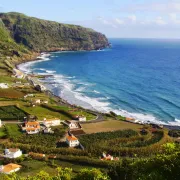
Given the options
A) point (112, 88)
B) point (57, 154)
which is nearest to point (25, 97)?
point (112, 88)

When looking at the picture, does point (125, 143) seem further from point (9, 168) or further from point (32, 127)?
point (9, 168)

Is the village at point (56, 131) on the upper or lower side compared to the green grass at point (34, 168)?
upper

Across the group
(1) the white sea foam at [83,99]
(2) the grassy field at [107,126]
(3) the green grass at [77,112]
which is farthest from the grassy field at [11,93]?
(2) the grassy field at [107,126]

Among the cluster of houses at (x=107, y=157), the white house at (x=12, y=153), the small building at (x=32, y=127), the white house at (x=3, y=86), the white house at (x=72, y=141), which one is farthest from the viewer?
the white house at (x=3, y=86)

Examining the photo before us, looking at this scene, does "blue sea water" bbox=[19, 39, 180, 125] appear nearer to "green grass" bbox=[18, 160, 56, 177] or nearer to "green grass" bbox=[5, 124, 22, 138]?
"green grass" bbox=[5, 124, 22, 138]

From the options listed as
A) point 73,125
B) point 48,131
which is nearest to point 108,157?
point 48,131

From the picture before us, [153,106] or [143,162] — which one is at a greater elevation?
[143,162]

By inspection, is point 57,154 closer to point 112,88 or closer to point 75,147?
point 75,147

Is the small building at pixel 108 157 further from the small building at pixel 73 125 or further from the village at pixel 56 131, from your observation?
the small building at pixel 73 125
